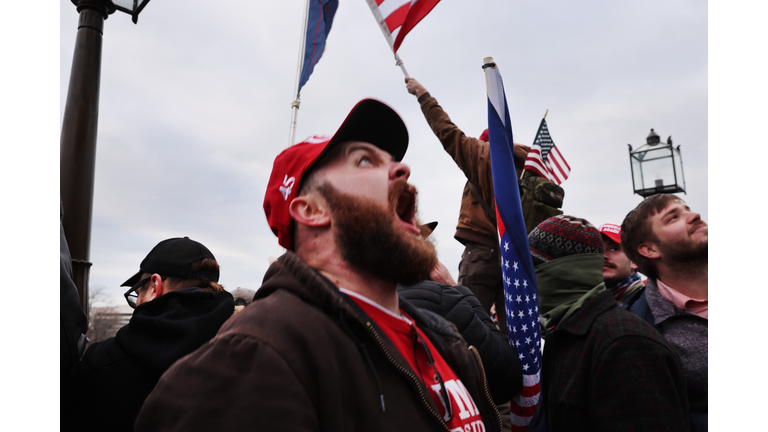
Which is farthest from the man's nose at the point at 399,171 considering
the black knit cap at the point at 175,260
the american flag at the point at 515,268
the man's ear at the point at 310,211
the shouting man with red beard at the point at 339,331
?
the black knit cap at the point at 175,260

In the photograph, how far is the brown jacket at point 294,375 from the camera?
108 centimetres

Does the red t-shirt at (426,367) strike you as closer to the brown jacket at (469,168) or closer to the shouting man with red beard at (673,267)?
the shouting man with red beard at (673,267)

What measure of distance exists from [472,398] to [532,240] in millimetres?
1345

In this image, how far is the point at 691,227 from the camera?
2.98 meters

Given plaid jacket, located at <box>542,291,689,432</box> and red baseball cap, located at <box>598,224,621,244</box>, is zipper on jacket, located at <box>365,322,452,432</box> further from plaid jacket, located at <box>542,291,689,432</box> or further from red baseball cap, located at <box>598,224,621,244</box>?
red baseball cap, located at <box>598,224,621,244</box>

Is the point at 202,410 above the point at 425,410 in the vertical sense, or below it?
above

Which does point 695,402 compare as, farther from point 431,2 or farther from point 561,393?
point 431,2

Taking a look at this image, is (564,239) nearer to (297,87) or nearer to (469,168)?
(469,168)

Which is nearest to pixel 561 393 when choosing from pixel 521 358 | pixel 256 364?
pixel 521 358

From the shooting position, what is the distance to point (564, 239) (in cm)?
266

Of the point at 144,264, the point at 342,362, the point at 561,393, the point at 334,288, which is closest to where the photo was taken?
the point at 342,362

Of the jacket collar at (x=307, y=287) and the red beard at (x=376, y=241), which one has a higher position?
the red beard at (x=376, y=241)

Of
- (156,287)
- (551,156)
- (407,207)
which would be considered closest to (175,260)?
(156,287)

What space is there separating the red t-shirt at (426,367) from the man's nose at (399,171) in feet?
1.64
